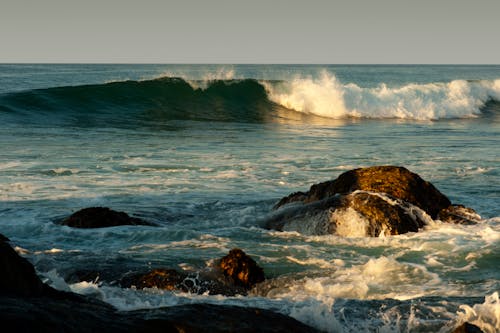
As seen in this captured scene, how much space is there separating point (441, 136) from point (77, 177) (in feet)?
51.5

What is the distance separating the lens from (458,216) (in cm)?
1130

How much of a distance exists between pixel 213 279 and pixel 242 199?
5586 millimetres

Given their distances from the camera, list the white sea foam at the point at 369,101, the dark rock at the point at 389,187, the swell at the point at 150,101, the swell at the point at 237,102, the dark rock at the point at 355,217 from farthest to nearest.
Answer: the white sea foam at the point at 369,101
the swell at the point at 237,102
the swell at the point at 150,101
the dark rock at the point at 389,187
the dark rock at the point at 355,217

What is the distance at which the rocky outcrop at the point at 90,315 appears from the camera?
14.1 ft

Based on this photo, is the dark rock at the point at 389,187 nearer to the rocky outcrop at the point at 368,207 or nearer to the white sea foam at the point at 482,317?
the rocky outcrop at the point at 368,207

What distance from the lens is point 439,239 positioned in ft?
33.4

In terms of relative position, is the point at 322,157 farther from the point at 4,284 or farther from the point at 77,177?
the point at 4,284

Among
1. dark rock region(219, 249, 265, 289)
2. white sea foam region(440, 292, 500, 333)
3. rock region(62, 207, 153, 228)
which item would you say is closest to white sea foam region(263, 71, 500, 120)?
rock region(62, 207, 153, 228)

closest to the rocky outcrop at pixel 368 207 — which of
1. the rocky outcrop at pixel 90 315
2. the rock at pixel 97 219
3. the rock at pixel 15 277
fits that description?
the rock at pixel 97 219

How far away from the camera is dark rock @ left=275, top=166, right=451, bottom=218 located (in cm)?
1130

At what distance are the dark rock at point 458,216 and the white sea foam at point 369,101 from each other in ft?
87.1

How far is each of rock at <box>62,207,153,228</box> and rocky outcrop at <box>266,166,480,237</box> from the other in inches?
85.4

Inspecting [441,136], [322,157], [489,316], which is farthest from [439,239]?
[441,136]

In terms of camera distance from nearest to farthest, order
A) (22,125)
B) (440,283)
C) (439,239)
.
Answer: (440,283)
(439,239)
(22,125)
